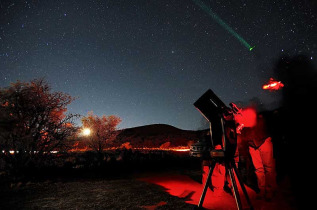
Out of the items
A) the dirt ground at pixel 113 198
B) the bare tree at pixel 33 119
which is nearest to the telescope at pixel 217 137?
the dirt ground at pixel 113 198

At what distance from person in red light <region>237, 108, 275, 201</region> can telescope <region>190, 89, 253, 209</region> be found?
2.68 m

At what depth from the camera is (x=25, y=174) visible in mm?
11234

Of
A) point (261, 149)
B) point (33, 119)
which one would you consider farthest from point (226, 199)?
point (33, 119)

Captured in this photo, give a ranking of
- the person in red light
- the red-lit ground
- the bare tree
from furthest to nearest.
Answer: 1. the bare tree
2. the person in red light
3. the red-lit ground

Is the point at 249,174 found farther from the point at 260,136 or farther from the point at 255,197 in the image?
the point at 260,136

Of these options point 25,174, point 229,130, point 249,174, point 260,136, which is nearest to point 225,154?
point 229,130

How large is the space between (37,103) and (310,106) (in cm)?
1753

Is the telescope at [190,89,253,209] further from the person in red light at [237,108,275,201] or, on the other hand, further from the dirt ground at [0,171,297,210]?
the person in red light at [237,108,275,201]

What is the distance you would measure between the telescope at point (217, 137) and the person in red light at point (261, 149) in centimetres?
268

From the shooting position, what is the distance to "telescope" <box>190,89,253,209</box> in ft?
13.2

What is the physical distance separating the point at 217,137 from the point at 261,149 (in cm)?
378

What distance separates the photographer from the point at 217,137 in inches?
166

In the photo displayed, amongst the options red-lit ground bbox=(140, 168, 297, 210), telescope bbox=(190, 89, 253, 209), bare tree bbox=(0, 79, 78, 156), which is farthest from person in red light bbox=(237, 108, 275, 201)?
bare tree bbox=(0, 79, 78, 156)

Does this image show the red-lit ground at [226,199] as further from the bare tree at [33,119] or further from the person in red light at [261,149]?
the bare tree at [33,119]
